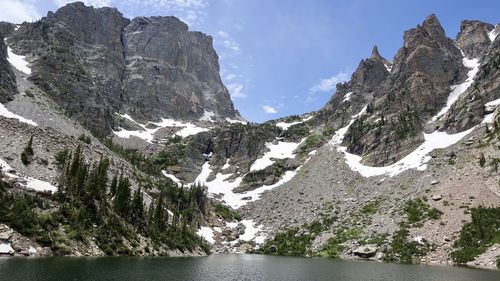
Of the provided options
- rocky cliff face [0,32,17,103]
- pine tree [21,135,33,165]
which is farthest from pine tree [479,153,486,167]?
rocky cliff face [0,32,17,103]

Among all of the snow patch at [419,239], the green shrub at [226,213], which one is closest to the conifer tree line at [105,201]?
the green shrub at [226,213]

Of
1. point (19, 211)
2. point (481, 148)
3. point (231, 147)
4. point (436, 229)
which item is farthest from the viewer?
point (231, 147)

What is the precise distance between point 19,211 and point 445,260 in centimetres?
7072

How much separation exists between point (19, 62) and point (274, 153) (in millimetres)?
110645

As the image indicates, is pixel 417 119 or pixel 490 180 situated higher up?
pixel 417 119

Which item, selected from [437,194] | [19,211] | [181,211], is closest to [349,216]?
[437,194]

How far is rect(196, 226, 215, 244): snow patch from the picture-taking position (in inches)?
4416

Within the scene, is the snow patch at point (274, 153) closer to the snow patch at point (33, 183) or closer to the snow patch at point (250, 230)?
the snow patch at point (250, 230)

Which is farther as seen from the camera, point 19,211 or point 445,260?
point 445,260

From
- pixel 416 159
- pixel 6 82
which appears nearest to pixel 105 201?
pixel 6 82

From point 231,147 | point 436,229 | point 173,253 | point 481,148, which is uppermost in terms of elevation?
point 231,147

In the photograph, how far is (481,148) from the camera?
105 m

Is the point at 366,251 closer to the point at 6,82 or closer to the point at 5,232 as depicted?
the point at 5,232

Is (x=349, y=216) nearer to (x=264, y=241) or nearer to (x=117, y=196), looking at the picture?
(x=264, y=241)
